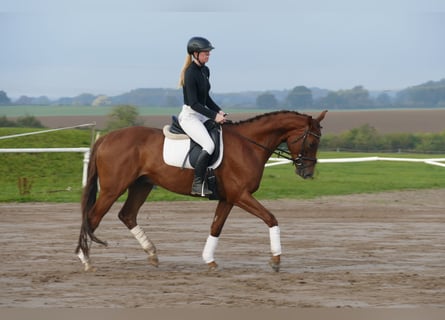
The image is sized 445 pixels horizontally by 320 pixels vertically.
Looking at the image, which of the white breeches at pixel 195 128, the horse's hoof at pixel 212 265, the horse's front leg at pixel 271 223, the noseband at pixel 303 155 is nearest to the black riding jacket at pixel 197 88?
the white breeches at pixel 195 128

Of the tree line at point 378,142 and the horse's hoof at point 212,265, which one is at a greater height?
the horse's hoof at point 212,265

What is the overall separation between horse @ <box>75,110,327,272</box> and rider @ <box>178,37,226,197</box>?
0.21m

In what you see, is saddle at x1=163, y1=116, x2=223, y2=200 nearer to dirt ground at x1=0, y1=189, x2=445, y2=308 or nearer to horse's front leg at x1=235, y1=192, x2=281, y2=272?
horse's front leg at x1=235, y1=192, x2=281, y2=272

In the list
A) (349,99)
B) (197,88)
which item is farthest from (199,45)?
(349,99)

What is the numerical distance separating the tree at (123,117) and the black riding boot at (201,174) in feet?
46.1

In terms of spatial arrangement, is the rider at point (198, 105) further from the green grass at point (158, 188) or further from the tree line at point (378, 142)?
the tree line at point (378, 142)

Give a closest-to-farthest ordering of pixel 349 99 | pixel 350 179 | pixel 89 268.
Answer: pixel 89 268 < pixel 350 179 < pixel 349 99

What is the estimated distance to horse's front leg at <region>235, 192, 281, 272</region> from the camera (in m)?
11.1

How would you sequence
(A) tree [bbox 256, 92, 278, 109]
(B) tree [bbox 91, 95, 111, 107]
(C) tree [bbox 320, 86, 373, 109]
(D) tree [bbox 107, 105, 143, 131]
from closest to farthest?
(D) tree [bbox 107, 105, 143, 131], (B) tree [bbox 91, 95, 111, 107], (A) tree [bbox 256, 92, 278, 109], (C) tree [bbox 320, 86, 373, 109]

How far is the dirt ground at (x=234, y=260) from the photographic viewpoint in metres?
9.22

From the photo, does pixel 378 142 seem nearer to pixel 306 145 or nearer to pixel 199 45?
pixel 306 145

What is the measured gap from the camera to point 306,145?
11734mm

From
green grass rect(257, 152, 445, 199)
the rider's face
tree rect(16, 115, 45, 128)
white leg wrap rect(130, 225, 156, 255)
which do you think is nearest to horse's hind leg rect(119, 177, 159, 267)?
white leg wrap rect(130, 225, 156, 255)

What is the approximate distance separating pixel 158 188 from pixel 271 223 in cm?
1220
